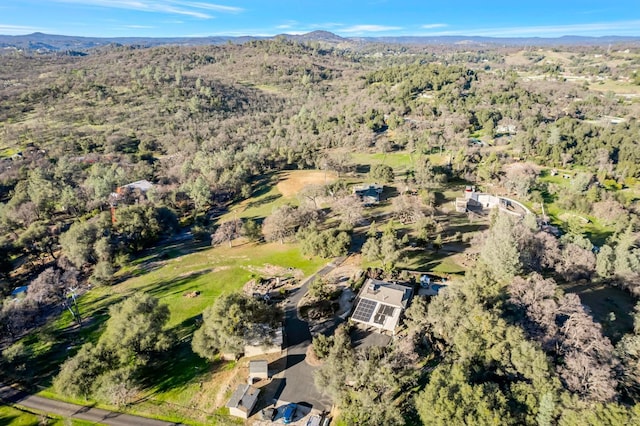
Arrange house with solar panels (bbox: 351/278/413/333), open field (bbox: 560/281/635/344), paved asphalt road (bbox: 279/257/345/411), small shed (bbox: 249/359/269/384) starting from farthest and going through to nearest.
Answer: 1. house with solar panels (bbox: 351/278/413/333)
2. open field (bbox: 560/281/635/344)
3. small shed (bbox: 249/359/269/384)
4. paved asphalt road (bbox: 279/257/345/411)

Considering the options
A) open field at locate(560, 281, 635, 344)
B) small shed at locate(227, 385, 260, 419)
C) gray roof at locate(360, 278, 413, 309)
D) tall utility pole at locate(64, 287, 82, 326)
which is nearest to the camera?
small shed at locate(227, 385, 260, 419)

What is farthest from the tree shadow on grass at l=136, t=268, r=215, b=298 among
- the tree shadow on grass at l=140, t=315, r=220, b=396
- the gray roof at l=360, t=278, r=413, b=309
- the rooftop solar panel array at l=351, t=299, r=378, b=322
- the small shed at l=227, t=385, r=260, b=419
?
the gray roof at l=360, t=278, r=413, b=309

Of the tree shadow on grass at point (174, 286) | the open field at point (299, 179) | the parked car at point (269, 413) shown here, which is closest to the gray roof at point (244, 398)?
the parked car at point (269, 413)

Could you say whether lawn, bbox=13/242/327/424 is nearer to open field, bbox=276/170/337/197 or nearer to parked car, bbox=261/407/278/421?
parked car, bbox=261/407/278/421

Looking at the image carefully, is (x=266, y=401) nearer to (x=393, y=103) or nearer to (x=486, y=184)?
(x=486, y=184)

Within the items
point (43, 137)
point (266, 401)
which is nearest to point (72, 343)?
point (266, 401)

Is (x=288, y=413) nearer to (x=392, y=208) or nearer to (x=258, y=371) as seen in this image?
(x=258, y=371)

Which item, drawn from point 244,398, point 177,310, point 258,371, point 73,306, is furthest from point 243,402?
point 73,306
